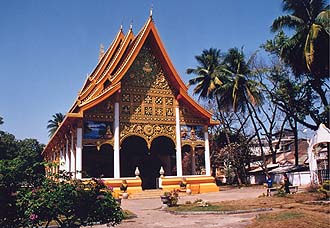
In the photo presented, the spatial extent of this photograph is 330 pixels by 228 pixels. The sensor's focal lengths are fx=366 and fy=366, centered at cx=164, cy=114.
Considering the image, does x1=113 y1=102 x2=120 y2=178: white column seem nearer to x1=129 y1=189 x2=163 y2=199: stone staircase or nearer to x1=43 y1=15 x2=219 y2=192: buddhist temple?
x1=43 y1=15 x2=219 y2=192: buddhist temple

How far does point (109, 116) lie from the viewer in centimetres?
2167

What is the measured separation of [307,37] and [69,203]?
21.4 meters

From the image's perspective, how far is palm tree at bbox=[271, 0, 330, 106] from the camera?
2312cm

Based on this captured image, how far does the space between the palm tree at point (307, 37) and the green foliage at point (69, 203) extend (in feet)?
64.6

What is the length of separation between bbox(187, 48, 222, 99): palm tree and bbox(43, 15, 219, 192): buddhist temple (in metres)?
11.5

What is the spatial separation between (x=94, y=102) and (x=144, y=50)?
5205 mm

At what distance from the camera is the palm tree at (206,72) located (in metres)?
35.7

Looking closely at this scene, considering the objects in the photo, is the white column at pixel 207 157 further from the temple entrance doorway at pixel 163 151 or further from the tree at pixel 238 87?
the tree at pixel 238 87

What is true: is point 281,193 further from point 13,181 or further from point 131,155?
point 13,181

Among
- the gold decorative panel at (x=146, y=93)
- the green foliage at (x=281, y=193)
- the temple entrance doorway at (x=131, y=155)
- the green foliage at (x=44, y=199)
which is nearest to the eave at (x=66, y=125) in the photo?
the gold decorative panel at (x=146, y=93)

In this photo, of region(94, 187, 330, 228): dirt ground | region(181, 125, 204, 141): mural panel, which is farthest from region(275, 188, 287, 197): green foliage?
region(181, 125, 204, 141): mural panel

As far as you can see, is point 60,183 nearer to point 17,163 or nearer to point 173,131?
point 17,163

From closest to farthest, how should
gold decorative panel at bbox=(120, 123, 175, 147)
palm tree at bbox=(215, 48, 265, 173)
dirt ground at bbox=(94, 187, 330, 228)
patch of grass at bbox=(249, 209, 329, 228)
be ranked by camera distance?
patch of grass at bbox=(249, 209, 329, 228), dirt ground at bbox=(94, 187, 330, 228), gold decorative panel at bbox=(120, 123, 175, 147), palm tree at bbox=(215, 48, 265, 173)

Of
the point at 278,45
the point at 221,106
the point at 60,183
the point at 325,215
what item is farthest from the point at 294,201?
the point at 221,106
